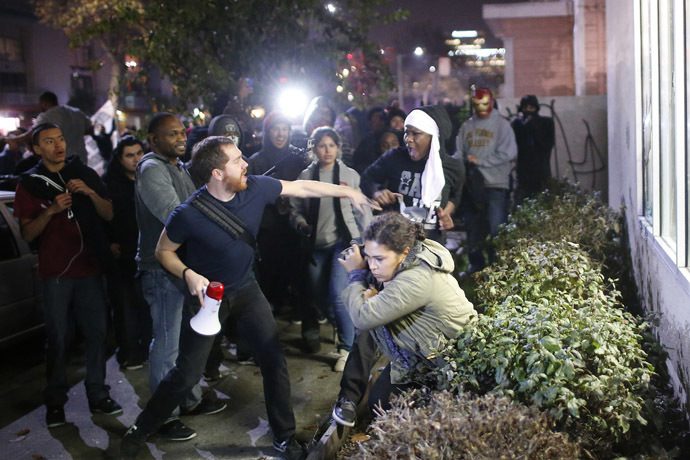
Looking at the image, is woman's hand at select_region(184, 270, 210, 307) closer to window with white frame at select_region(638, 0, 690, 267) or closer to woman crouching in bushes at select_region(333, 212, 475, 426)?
woman crouching in bushes at select_region(333, 212, 475, 426)

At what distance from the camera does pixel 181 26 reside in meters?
11.5

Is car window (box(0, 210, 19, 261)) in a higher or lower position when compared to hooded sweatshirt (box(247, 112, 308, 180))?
lower

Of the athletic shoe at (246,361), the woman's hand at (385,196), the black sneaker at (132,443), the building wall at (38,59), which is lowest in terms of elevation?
the athletic shoe at (246,361)

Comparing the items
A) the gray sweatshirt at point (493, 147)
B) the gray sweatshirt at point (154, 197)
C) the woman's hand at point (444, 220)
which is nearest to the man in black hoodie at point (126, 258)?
the gray sweatshirt at point (154, 197)

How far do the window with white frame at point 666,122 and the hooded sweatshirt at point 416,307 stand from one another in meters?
1.40

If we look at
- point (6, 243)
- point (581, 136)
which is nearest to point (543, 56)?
point (581, 136)

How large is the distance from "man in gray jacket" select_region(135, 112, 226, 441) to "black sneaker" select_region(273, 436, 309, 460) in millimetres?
769

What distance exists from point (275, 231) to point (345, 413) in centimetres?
346

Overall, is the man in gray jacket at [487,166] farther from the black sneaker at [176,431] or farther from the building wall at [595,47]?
the building wall at [595,47]

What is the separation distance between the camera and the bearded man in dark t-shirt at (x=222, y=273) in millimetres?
4512

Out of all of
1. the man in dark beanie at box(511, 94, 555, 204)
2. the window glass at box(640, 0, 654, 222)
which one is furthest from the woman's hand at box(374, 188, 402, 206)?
the man in dark beanie at box(511, 94, 555, 204)

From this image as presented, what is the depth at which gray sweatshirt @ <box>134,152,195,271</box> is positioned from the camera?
16.6ft

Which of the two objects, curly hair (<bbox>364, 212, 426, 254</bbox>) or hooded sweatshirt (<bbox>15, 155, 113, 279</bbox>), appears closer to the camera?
curly hair (<bbox>364, 212, 426, 254</bbox>)

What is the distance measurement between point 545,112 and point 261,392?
28.5 ft
